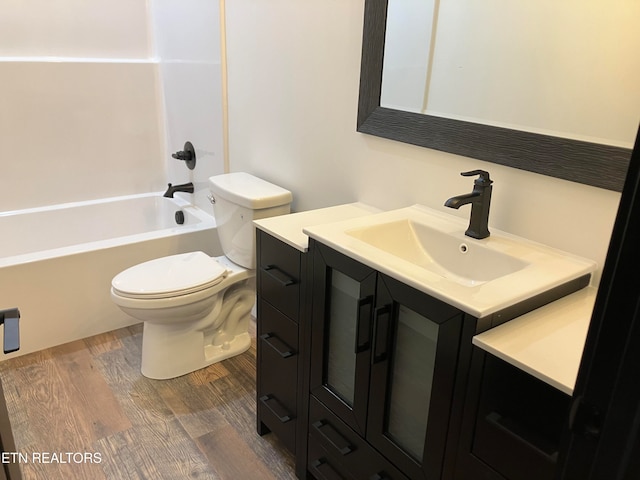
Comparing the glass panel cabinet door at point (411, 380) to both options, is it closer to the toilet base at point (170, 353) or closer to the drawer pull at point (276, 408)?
the drawer pull at point (276, 408)

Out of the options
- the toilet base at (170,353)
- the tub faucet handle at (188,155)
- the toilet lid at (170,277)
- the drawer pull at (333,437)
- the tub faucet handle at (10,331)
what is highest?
the tub faucet handle at (10,331)

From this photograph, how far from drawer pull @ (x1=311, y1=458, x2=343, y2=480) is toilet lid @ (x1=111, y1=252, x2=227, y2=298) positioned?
33.6 inches

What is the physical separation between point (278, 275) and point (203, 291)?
1.94 feet

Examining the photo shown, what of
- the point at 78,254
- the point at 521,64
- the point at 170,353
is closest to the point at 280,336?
the point at 170,353

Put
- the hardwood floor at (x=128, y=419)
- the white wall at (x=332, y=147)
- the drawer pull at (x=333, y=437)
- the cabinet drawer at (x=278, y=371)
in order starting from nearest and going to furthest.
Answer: the white wall at (x=332, y=147), the drawer pull at (x=333, y=437), the cabinet drawer at (x=278, y=371), the hardwood floor at (x=128, y=419)

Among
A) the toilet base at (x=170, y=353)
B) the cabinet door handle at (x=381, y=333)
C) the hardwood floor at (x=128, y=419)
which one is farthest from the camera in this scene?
the toilet base at (x=170, y=353)

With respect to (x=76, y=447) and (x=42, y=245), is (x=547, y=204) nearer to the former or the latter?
(x=76, y=447)

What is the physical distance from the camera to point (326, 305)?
154 centimetres

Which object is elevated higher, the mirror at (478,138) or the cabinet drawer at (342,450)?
the mirror at (478,138)

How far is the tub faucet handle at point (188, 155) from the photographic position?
3.05 m

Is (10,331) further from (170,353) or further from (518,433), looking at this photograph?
(170,353)

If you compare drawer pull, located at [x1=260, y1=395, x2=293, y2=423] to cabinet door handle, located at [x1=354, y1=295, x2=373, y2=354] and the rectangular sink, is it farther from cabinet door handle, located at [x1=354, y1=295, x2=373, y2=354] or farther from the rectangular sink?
the rectangular sink

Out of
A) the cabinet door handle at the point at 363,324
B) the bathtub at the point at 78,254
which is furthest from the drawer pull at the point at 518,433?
the bathtub at the point at 78,254

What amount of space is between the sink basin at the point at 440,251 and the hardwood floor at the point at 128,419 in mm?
890
